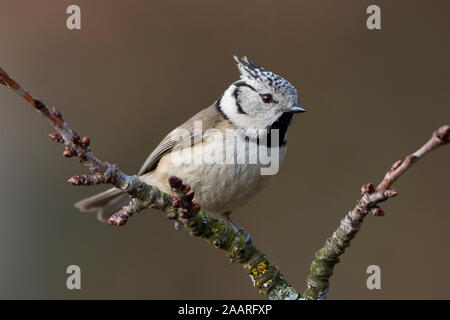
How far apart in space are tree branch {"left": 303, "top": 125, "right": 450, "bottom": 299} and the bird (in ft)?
3.97

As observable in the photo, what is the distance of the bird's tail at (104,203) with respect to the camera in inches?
179

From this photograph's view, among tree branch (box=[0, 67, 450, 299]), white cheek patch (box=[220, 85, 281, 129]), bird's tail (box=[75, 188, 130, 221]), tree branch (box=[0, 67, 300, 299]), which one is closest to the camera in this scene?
tree branch (box=[0, 67, 450, 299])

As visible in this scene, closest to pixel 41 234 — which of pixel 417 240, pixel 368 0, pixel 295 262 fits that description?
pixel 295 262

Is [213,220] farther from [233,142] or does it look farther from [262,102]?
[262,102]

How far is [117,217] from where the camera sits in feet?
7.97

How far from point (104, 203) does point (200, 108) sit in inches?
61.1

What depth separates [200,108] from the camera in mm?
5617

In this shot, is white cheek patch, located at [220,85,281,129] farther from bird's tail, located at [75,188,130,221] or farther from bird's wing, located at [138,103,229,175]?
bird's tail, located at [75,188,130,221]

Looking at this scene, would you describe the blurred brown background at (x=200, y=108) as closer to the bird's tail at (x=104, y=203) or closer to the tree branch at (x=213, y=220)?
the bird's tail at (x=104, y=203)

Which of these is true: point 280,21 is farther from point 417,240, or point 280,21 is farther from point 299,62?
point 417,240

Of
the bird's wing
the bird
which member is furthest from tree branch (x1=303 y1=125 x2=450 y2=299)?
the bird's wing

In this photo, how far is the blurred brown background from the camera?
5203 mm

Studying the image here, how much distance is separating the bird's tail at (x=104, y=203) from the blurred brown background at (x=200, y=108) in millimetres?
725

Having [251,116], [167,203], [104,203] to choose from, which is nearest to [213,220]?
[167,203]
